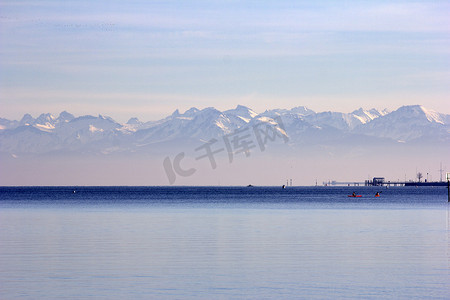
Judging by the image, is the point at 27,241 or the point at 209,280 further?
the point at 27,241

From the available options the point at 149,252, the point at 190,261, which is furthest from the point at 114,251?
the point at 190,261

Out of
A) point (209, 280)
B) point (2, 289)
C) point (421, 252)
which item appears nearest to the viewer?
point (2, 289)

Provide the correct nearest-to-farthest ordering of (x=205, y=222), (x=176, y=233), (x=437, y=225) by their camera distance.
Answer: (x=176, y=233), (x=437, y=225), (x=205, y=222)

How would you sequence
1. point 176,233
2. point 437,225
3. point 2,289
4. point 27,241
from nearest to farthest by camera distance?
point 2,289 < point 27,241 < point 176,233 < point 437,225

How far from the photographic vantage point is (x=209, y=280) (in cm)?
3484

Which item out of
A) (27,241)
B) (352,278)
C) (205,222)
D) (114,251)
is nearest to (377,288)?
(352,278)

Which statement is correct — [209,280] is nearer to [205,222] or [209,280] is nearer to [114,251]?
[114,251]

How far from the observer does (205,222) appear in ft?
257

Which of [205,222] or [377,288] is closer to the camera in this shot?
[377,288]

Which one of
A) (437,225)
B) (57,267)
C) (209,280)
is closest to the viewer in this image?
(209,280)

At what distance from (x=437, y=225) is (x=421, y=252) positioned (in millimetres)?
27224

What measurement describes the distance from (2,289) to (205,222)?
153 ft

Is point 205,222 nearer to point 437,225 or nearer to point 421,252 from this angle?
point 437,225

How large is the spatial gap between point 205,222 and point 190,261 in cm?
3656
